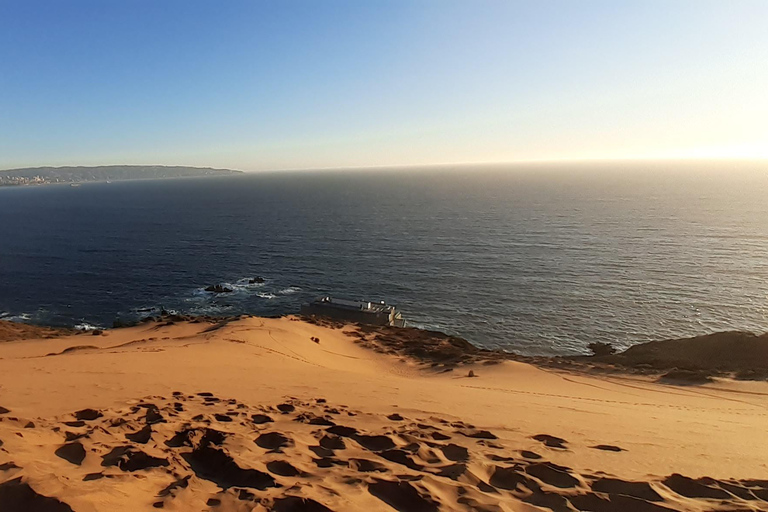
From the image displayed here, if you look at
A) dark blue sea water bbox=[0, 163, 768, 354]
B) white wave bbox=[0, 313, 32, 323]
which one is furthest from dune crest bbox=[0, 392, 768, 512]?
white wave bbox=[0, 313, 32, 323]

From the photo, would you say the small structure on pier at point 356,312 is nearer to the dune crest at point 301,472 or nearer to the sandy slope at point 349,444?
the sandy slope at point 349,444

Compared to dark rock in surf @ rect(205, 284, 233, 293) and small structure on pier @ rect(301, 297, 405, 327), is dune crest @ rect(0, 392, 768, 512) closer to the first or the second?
small structure on pier @ rect(301, 297, 405, 327)

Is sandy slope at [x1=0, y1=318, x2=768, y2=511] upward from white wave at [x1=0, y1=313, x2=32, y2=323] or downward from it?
upward

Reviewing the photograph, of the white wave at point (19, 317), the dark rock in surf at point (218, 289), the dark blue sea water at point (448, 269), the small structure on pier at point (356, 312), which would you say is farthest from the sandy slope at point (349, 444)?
the dark rock in surf at point (218, 289)

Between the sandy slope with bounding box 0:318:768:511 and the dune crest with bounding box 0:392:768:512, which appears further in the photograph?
the sandy slope with bounding box 0:318:768:511

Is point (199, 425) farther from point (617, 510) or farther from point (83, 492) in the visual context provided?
point (617, 510)

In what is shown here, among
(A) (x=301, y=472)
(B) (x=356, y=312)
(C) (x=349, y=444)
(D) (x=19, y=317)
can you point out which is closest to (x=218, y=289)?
(D) (x=19, y=317)
